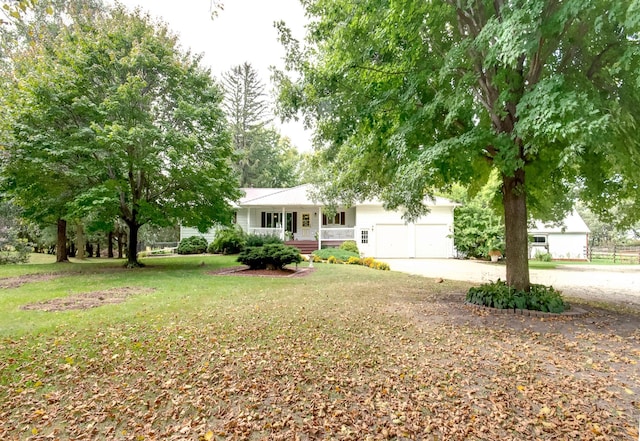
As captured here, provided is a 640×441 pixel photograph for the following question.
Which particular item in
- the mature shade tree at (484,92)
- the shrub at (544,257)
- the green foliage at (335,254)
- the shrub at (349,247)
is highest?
the mature shade tree at (484,92)

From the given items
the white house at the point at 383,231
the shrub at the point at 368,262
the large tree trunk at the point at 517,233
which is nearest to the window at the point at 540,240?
the white house at the point at 383,231

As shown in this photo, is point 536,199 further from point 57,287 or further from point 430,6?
point 57,287

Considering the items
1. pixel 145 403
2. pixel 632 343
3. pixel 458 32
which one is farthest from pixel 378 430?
pixel 458 32

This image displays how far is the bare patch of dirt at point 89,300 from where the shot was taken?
7164 millimetres

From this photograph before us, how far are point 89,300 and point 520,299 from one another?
30.8 ft

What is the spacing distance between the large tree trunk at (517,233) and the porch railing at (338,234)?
16.1m

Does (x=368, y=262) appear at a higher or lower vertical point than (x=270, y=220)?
lower

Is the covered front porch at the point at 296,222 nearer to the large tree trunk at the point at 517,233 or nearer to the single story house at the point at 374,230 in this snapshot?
the single story house at the point at 374,230

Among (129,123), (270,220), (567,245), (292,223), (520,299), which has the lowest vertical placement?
(520,299)

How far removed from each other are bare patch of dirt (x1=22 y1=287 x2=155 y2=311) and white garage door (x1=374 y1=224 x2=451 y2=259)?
17176 millimetres

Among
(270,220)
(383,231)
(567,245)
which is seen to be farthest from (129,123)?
(567,245)

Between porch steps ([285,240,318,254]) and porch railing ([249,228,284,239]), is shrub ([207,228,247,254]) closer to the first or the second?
porch railing ([249,228,284,239])

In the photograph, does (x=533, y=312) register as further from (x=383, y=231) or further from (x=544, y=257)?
(x=544, y=257)

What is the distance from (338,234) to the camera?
23750 millimetres
